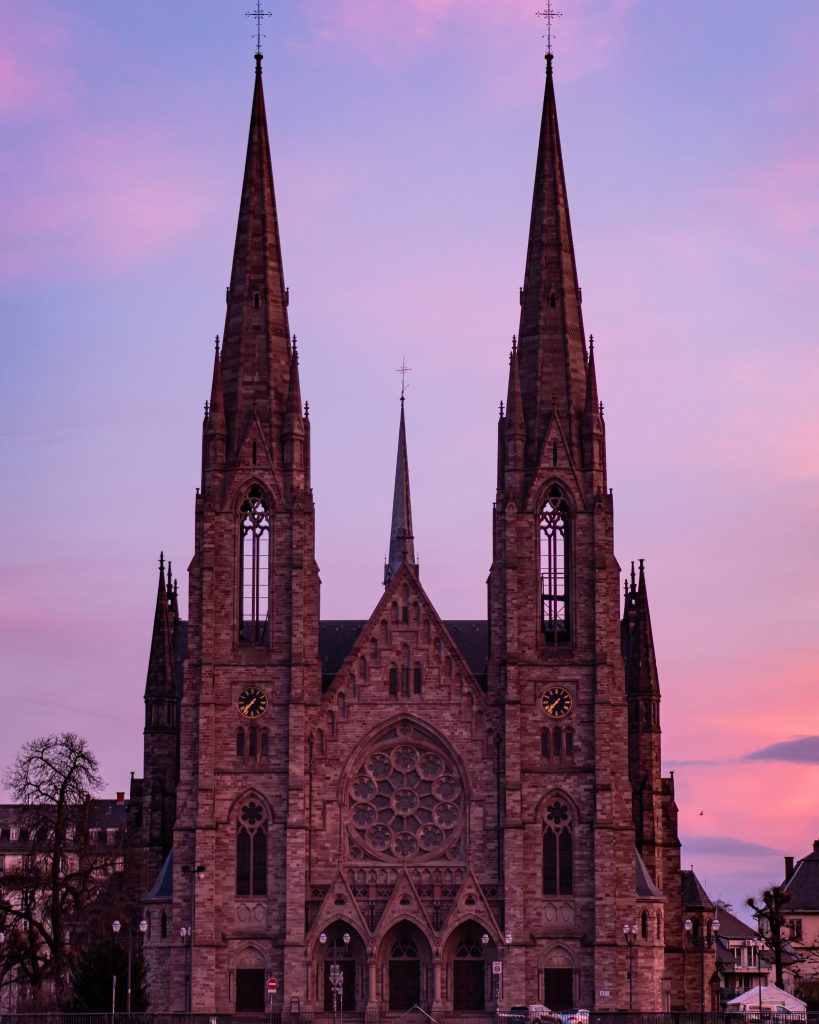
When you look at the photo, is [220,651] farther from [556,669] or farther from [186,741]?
[556,669]

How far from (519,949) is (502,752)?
306 inches

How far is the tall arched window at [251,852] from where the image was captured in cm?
8800

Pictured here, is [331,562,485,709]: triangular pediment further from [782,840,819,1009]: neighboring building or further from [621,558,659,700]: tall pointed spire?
[782,840,819,1009]: neighboring building

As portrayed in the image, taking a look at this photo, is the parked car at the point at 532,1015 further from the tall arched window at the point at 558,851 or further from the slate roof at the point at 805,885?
the slate roof at the point at 805,885

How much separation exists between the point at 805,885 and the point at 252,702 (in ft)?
193

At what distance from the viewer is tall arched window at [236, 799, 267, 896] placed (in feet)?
289

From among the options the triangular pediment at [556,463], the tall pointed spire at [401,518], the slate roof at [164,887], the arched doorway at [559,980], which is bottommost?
the arched doorway at [559,980]

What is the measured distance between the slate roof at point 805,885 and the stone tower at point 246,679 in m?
54.8

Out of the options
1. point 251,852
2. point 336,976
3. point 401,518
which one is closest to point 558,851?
point 336,976

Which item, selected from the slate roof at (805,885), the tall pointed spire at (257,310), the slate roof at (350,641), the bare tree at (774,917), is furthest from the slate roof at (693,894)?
the tall pointed spire at (257,310)

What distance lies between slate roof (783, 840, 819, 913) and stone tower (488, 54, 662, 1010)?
46.6 m

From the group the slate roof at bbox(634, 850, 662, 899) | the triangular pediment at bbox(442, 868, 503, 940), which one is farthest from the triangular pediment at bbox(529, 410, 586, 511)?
the triangular pediment at bbox(442, 868, 503, 940)

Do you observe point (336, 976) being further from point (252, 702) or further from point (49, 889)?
point (49, 889)

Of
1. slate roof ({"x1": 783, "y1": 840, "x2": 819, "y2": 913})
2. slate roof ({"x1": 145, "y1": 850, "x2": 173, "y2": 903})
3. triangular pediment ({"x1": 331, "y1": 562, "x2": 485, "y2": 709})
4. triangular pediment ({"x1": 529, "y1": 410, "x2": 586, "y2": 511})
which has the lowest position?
slate roof ({"x1": 145, "y1": 850, "x2": 173, "y2": 903})
